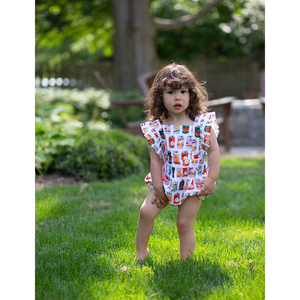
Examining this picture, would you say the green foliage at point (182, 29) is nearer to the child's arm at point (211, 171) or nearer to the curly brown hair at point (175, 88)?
the curly brown hair at point (175, 88)

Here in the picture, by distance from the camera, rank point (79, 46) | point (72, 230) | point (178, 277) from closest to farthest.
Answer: point (178, 277) < point (72, 230) < point (79, 46)

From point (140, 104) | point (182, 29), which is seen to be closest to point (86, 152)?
point (140, 104)

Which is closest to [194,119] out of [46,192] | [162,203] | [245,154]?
[162,203]

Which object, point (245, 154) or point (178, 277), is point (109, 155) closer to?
point (178, 277)

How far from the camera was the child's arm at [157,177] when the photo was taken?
2.25 m

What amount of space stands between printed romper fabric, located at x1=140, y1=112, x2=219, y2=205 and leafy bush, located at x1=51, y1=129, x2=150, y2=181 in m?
2.45

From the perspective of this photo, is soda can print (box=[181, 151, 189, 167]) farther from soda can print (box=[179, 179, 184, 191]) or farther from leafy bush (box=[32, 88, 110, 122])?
leafy bush (box=[32, 88, 110, 122])

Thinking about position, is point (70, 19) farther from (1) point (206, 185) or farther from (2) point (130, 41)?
(1) point (206, 185)

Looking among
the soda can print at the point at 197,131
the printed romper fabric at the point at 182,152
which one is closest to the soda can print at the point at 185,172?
the printed romper fabric at the point at 182,152

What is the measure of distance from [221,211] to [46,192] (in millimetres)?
1845

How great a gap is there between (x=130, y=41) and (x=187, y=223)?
9.84 meters

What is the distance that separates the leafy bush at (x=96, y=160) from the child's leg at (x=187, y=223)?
2.53 metres

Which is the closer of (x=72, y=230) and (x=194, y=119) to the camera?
(x=194, y=119)
